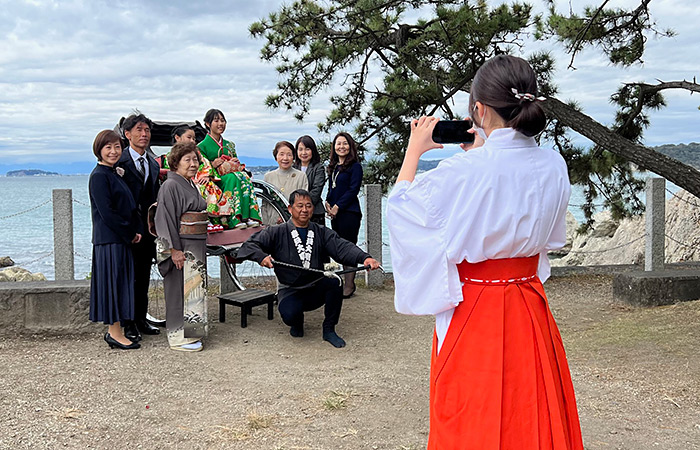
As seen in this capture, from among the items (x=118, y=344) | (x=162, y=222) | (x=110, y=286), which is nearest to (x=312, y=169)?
(x=162, y=222)

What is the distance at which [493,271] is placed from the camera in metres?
1.94

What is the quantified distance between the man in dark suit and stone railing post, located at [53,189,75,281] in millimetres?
1484

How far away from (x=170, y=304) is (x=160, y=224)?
71 centimetres

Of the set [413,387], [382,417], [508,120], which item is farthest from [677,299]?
[508,120]

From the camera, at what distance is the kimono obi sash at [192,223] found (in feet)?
16.4

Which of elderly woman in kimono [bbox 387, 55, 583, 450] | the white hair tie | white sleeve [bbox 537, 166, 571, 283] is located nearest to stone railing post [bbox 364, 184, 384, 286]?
white sleeve [bbox 537, 166, 571, 283]

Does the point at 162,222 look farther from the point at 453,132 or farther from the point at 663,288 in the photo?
the point at 663,288

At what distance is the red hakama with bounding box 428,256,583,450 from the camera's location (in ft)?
6.25

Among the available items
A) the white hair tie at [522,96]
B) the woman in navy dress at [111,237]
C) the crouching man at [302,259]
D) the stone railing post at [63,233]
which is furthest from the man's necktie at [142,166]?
the white hair tie at [522,96]

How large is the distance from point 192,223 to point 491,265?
356cm

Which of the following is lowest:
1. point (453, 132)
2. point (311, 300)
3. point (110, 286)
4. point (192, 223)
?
point (311, 300)

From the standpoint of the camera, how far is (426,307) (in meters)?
1.89

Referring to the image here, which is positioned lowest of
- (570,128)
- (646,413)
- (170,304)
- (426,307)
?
(646,413)

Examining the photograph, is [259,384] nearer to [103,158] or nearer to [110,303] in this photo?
[110,303]
